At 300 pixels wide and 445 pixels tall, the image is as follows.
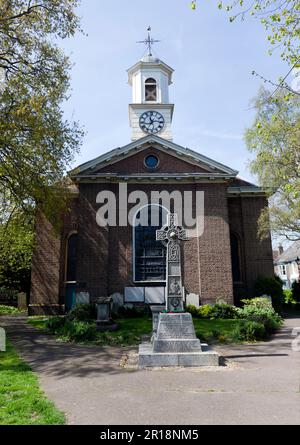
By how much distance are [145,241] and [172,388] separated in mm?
13287

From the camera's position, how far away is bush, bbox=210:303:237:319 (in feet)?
56.5

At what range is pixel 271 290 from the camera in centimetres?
1962

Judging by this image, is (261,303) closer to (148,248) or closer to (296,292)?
(148,248)

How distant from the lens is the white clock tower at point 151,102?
2667 cm

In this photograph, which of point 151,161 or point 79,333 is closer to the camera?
point 79,333

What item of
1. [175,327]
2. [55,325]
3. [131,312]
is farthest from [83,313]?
[175,327]

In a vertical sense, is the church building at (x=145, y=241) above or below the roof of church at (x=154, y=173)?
below

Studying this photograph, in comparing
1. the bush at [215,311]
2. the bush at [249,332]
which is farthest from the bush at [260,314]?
the bush at [249,332]

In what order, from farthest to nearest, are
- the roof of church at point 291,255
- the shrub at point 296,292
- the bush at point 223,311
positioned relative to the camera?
the roof of church at point 291,255
the shrub at point 296,292
the bush at point 223,311

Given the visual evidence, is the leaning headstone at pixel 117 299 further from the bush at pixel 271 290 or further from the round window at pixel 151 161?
the bush at pixel 271 290

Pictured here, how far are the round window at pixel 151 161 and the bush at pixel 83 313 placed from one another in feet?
→ 28.8

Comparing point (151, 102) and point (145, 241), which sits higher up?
point (151, 102)

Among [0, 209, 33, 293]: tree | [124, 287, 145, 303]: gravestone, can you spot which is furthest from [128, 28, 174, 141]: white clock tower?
[124, 287, 145, 303]: gravestone
